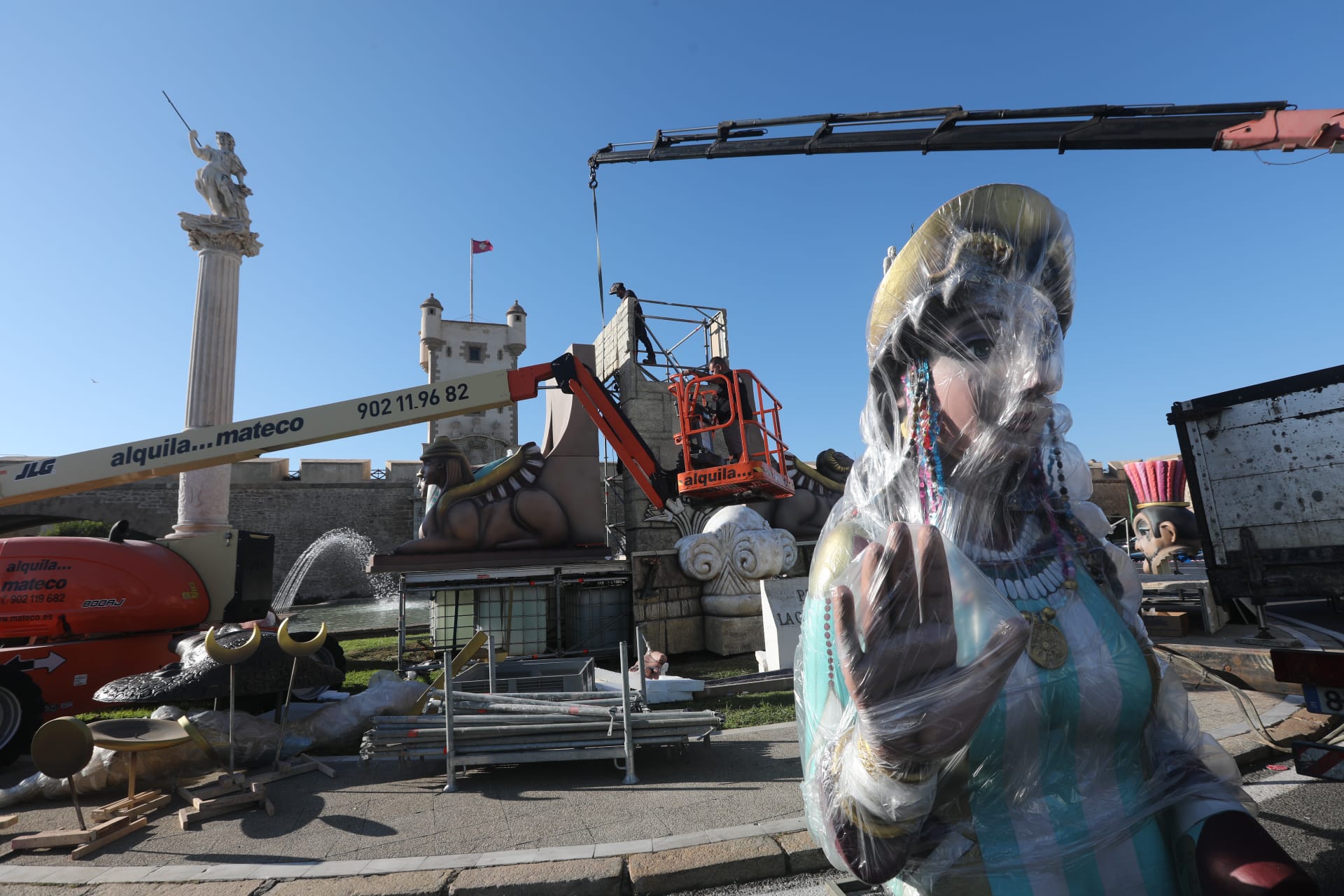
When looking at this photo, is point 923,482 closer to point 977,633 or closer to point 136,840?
point 977,633

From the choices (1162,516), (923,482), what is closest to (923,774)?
(923,482)

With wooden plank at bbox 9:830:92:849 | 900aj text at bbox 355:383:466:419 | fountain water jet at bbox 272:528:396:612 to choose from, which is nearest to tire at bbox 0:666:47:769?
wooden plank at bbox 9:830:92:849

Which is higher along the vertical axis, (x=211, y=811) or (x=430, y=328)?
(x=430, y=328)

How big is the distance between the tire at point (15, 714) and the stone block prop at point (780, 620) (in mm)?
7256

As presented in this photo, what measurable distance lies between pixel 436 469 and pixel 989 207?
10256 millimetres

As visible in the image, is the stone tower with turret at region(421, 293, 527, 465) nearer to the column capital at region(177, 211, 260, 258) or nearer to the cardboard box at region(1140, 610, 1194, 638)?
the column capital at region(177, 211, 260, 258)

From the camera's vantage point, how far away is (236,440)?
7.04 metres

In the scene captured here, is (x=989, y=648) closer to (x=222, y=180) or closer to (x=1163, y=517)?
(x=1163, y=517)

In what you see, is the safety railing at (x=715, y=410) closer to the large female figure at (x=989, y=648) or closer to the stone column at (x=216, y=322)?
the large female figure at (x=989, y=648)

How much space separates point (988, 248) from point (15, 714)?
8.50m

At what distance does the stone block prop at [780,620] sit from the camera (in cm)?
792

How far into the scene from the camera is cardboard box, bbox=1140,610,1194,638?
24.6ft

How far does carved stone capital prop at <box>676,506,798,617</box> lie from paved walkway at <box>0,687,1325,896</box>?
4.56 metres

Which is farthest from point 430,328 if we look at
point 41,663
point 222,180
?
point 41,663
